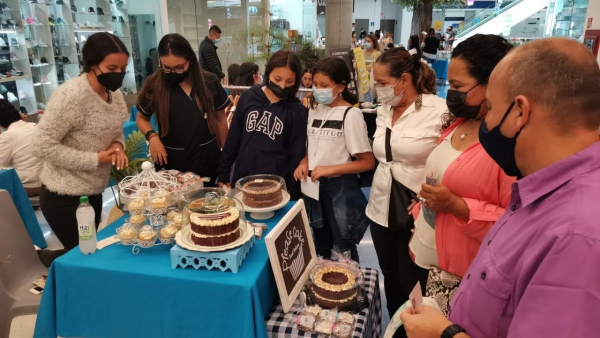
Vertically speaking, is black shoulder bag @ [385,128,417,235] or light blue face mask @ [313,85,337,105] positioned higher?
light blue face mask @ [313,85,337,105]

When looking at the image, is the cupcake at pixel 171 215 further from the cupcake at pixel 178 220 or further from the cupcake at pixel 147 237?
the cupcake at pixel 147 237

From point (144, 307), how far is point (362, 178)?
4.98ft

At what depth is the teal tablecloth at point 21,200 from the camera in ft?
10.6

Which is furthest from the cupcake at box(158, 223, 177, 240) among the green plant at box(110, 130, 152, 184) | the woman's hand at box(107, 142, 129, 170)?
the green plant at box(110, 130, 152, 184)

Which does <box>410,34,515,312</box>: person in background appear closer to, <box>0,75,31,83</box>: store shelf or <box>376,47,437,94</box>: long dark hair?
<box>376,47,437,94</box>: long dark hair

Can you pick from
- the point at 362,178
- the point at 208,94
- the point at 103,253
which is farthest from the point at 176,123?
the point at 362,178

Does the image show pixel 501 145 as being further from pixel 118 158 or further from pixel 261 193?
pixel 118 158

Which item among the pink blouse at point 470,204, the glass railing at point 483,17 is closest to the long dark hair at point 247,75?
the pink blouse at point 470,204

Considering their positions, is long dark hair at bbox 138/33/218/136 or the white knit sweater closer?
the white knit sweater

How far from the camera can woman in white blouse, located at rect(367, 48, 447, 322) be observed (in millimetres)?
1984

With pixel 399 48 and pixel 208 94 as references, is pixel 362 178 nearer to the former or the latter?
pixel 399 48

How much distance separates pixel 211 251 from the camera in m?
1.53

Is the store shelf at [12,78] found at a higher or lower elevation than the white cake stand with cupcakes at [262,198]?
higher

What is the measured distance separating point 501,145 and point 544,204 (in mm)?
186
